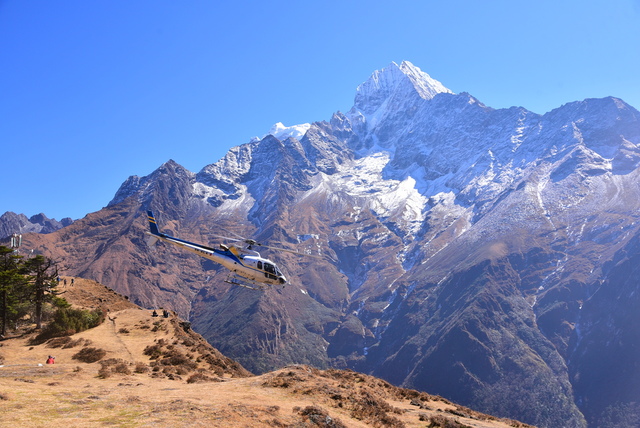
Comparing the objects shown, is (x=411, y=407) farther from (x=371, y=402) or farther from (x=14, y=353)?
(x=14, y=353)

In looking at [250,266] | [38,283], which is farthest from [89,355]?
[250,266]

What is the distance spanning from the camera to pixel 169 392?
103ft

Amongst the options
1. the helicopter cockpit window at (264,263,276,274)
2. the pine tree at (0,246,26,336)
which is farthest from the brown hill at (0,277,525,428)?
the helicopter cockpit window at (264,263,276,274)

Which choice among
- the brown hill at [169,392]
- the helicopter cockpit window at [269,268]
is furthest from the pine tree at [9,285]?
the helicopter cockpit window at [269,268]

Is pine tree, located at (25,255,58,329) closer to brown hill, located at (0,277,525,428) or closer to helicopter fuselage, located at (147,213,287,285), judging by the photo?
brown hill, located at (0,277,525,428)

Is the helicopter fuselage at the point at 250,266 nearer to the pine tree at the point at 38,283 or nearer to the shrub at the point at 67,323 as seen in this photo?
the shrub at the point at 67,323

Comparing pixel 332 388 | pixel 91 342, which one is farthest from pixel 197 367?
pixel 332 388

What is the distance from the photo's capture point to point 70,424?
2194cm

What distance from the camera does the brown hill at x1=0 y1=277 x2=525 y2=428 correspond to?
2467cm

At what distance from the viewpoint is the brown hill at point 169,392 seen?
24.7 metres

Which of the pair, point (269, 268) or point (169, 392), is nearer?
point (169, 392)

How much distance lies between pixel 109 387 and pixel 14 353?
18398mm

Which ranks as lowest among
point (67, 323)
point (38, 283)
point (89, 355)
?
point (89, 355)

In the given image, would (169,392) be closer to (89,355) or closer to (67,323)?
(89,355)
